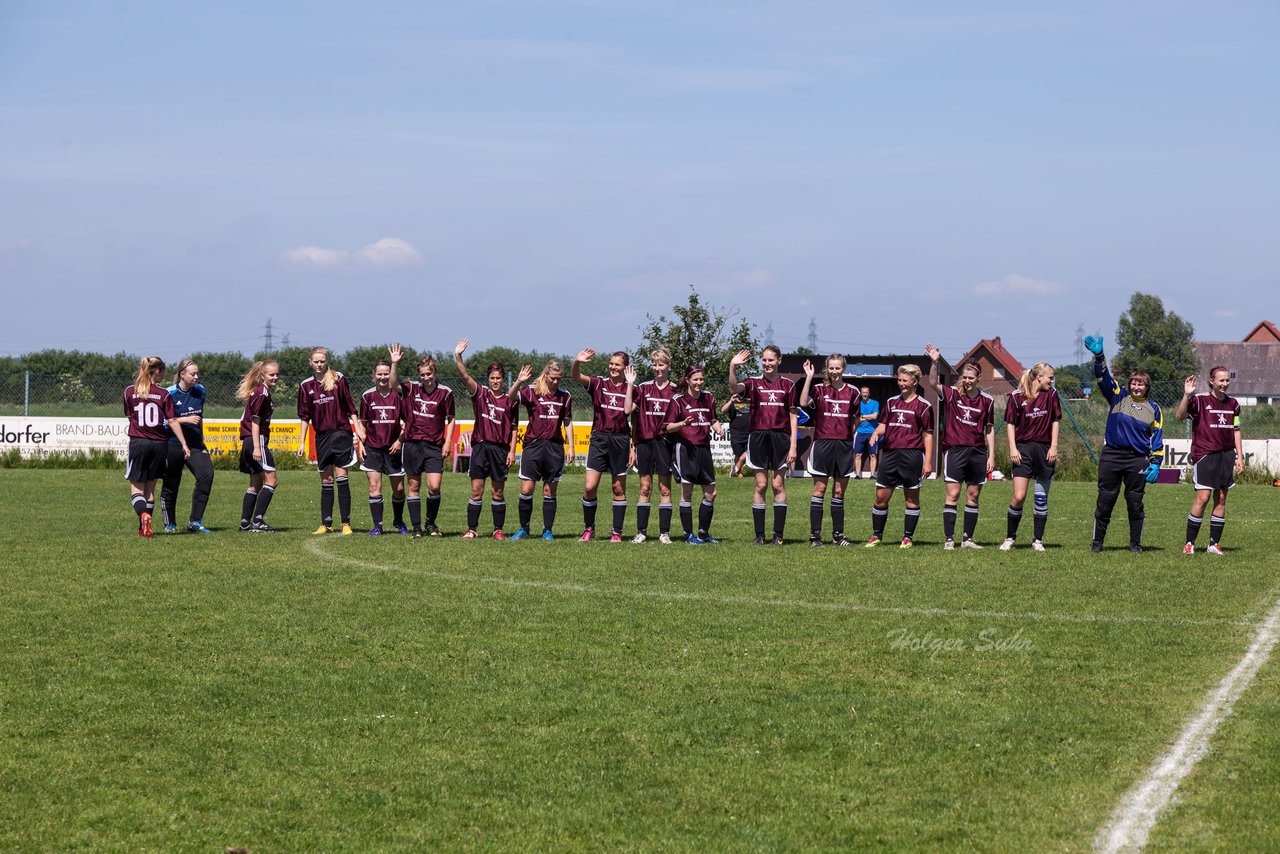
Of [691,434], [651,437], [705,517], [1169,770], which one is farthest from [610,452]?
[1169,770]

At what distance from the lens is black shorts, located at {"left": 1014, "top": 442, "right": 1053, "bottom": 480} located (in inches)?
590

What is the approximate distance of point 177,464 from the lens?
54.3ft

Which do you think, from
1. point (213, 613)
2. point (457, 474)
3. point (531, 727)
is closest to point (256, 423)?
point (213, 613)

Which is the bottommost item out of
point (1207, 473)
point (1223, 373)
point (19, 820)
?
point (19, 820)

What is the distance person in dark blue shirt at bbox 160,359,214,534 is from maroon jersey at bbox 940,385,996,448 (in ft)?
28.1

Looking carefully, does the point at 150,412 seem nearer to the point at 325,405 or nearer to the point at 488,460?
the point at 325,405

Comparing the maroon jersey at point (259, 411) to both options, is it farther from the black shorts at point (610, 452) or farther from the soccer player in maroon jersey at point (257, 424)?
the black shorts at point (610, 452)

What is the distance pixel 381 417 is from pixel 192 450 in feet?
7.87

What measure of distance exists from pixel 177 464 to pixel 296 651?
336 inches

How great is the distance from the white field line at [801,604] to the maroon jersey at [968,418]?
4.64m

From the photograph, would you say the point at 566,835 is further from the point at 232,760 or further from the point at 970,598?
the point at 970,598

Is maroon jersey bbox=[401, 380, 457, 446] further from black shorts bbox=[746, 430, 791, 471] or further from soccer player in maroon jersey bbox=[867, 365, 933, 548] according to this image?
soccer player in maroon jersey bbox=[867, 365, 933, 548]

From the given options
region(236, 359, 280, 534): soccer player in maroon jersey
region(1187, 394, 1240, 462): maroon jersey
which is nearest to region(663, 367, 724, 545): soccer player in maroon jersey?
region(236, 359, 280, 534): soccer player in maroon jersey

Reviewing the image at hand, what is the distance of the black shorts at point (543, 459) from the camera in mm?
15914
